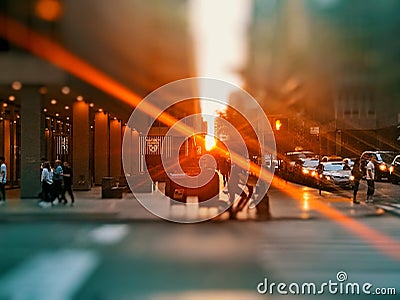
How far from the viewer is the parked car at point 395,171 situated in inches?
880

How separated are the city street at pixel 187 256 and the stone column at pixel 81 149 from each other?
7.81 m

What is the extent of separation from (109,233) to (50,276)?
3.19m

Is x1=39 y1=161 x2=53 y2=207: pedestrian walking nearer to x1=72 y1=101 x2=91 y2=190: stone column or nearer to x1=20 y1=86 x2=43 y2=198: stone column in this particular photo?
x1=20 y1=86 x2=43 y2=198: stone column

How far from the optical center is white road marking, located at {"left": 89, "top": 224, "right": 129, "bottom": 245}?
332 inches

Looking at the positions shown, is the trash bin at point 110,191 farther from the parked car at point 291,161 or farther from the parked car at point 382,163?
the parked car at point 382,163

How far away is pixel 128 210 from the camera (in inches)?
479

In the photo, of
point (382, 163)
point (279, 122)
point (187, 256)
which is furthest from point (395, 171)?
point (187, 256)

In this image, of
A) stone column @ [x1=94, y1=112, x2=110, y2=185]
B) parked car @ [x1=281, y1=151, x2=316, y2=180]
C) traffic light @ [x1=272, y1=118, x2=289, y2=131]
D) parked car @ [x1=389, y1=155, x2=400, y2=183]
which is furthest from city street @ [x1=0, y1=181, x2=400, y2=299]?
parked car @ [x1=281, y1=151, x2=316, y2=180]

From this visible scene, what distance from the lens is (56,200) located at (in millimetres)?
13133

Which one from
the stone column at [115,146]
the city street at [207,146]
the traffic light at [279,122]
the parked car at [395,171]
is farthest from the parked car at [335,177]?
the traffic light at [279,122]

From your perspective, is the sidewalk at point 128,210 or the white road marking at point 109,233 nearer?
the white road marking at point 109,233

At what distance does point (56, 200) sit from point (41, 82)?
311 centimetres

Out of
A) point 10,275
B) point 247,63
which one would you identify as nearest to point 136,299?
point 10,275

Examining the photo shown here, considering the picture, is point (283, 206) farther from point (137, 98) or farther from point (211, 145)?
point (137, 98)
